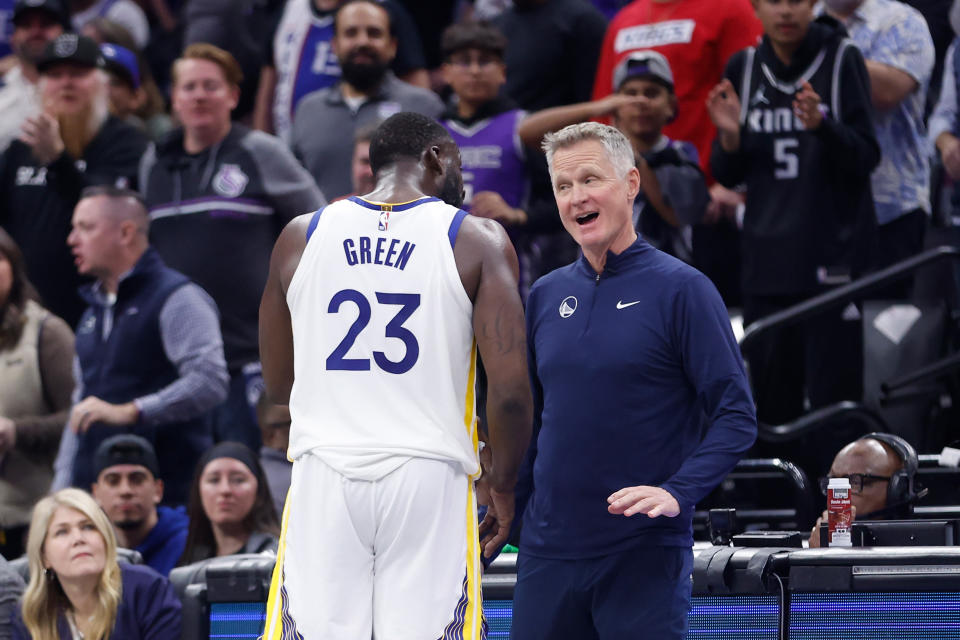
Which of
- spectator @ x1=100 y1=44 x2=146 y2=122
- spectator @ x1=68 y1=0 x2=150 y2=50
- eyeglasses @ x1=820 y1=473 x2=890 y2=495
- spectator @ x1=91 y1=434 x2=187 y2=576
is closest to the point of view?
eyeglasses @ x1=820 y1=473 x2=890 y2=495

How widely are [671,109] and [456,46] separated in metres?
1.38

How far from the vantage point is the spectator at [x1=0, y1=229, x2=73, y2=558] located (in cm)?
834

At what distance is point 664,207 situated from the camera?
8391 mm

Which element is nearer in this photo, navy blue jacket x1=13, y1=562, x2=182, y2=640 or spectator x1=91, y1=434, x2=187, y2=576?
navy blue jacket x1=13, y1=562, x2=182, y2=640

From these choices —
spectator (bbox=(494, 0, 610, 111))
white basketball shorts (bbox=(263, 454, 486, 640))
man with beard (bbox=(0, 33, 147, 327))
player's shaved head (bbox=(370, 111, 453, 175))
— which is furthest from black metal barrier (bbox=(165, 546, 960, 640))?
man with beard (bbox=(0, 33, 147, 327))

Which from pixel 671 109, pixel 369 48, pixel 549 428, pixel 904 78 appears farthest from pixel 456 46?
pixel 549 428

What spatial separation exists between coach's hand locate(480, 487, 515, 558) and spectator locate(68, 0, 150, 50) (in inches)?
323

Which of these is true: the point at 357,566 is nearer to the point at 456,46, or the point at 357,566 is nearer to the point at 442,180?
the point at 442,180

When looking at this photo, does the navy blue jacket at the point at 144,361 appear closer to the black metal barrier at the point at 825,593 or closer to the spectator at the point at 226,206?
the spectator at the point at 226,206

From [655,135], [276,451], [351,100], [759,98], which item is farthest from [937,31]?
[276,451]

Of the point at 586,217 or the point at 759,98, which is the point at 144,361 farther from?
the point at 586,217

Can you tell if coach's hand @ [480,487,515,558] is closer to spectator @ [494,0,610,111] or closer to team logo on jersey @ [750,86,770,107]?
team logo on jersey @ [750,86,770,107]

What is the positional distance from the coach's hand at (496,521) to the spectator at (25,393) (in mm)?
4286

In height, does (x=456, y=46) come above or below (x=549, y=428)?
above
